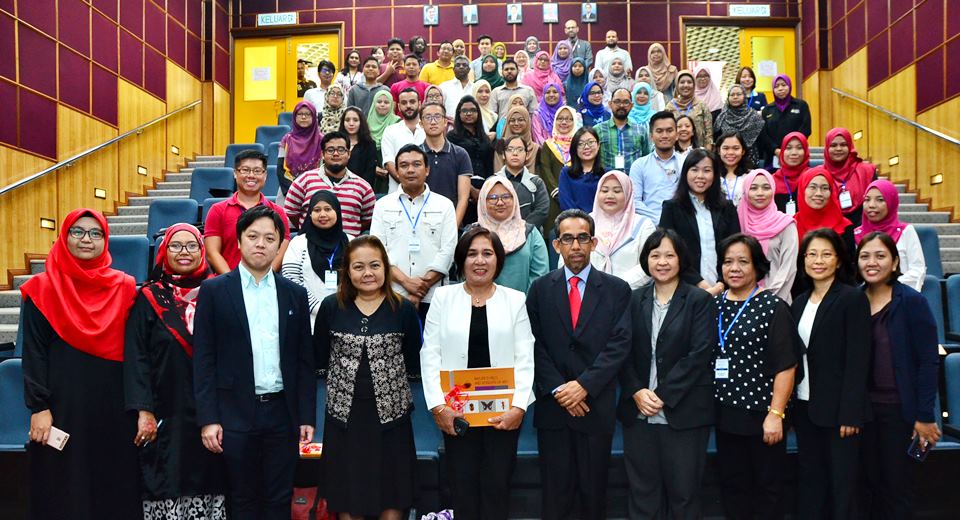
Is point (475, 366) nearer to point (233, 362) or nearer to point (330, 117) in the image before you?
point (233, 362)

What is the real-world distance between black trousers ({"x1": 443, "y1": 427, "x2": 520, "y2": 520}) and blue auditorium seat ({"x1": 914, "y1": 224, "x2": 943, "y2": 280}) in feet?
11.7

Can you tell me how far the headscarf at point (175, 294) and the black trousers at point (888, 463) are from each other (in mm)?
2668

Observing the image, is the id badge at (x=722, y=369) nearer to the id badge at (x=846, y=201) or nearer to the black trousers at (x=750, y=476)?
the black trousers at (x=750, y=476)

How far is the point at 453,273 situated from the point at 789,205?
2125 mm

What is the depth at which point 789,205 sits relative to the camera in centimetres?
475

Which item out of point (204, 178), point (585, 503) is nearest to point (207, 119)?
point (204, 178)

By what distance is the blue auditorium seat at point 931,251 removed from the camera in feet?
16.9

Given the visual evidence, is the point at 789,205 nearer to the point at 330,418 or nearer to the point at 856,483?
the point at 856,483

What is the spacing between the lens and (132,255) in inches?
193

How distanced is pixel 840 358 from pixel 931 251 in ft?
8.59

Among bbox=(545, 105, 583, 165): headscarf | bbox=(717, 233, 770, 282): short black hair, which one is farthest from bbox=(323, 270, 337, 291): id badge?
bbox=(545, 105, 583, 165): headscarf

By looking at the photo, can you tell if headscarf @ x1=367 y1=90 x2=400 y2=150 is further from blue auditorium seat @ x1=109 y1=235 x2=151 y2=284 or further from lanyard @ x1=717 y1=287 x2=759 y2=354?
→ lanyard @ x1=717 y1=287 x2=759 y2=354

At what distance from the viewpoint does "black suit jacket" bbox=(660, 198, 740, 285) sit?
3.83 metres

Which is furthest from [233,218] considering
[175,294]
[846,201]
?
[846,201]
